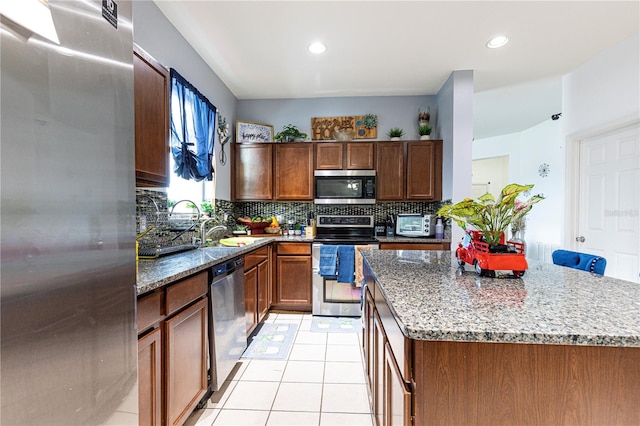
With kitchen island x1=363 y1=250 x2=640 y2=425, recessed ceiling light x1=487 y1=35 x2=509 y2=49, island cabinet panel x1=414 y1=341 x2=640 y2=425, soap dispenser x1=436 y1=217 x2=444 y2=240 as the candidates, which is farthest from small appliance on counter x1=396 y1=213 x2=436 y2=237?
island cabinet panel x1=414 y1=341 x2=640 y2=425

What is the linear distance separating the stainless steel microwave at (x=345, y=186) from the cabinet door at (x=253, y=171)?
646 mm

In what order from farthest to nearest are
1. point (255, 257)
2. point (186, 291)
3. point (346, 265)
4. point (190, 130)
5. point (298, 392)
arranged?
point (346, 265) → point (255, 257) → point (190, 130) → point (298, 392) → point (186, 291)

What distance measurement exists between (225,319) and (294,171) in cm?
214

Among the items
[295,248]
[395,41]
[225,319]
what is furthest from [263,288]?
[395,41]

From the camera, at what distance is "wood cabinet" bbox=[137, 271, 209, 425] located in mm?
1146

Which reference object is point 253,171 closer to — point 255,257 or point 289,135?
point 289,135

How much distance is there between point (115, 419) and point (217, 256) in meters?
1.13

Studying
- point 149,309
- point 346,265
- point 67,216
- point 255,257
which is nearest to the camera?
point 67,216

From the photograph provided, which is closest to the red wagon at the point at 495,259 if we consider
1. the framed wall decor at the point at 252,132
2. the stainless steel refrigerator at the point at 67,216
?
the stainless steel refrigerator at the point at 67,216

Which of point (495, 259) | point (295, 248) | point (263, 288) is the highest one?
point (495, 259)

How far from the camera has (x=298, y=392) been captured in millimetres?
1866

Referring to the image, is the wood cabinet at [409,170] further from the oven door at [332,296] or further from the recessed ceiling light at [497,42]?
the recessed ceiling light at [497,42]

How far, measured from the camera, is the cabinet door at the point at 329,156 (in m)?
3.53

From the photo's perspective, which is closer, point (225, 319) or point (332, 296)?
point (225, 319)
